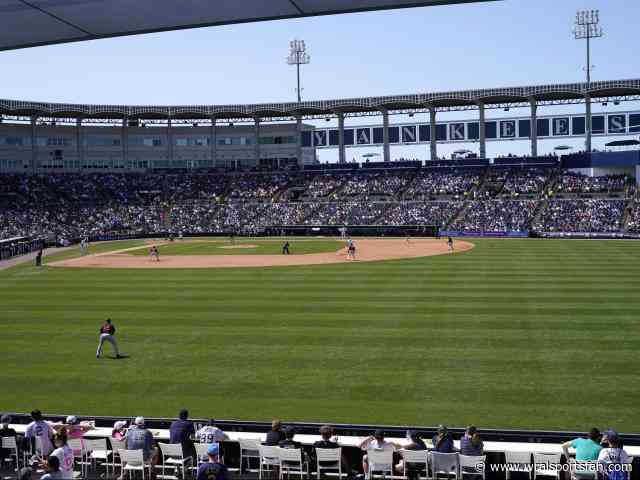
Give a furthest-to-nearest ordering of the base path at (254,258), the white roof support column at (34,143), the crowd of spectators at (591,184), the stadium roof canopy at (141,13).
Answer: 1. the white roof support column at (34,143)
2. the crowd of spectators at (591,184)
3. the base path at (254,258)
4. the stadium roof canopy at (141,13)

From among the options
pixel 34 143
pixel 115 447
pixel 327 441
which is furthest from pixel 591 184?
pixel 115 447

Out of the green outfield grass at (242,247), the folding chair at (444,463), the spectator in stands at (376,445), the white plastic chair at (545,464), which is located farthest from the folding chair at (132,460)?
the green outfield grass at (242,247)

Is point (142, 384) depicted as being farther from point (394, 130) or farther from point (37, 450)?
point (394, 130)

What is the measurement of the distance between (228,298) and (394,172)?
65965 mm

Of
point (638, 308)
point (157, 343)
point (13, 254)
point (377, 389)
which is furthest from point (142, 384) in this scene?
point (13, 254)

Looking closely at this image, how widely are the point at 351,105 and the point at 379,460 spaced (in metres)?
83.8

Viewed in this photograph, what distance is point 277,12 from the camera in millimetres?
4223

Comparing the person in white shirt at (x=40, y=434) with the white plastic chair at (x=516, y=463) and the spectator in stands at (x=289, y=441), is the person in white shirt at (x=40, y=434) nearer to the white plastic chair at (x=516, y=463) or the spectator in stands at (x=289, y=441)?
the spectator in stands at (x=289, y=441)

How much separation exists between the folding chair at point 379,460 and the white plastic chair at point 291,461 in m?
1.01

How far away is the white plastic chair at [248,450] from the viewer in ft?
36.5

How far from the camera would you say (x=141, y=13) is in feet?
13.6

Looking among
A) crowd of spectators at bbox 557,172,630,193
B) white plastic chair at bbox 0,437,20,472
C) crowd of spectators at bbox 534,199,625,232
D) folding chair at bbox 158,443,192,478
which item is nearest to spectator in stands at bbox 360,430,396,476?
folding chair at bbox 158,443,192,478

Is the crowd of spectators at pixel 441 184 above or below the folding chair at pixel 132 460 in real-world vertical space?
above

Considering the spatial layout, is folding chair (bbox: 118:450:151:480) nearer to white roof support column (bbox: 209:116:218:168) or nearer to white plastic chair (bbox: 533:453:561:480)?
white plastic chair (bbox: 533:453:561:480)
